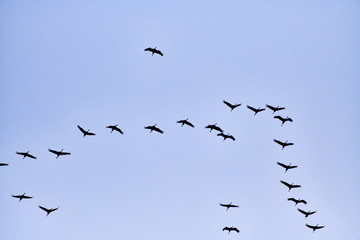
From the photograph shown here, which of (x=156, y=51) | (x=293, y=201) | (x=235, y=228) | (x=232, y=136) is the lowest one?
(x=235, y=228)

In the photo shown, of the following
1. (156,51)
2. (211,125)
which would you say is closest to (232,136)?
(211,125)

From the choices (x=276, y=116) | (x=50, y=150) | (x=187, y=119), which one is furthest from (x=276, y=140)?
(x=50, y=150)

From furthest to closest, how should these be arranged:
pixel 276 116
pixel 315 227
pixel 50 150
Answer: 1. pixel 315 227
2. pixel 276 116
3. pixel 50 150

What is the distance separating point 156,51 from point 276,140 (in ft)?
104

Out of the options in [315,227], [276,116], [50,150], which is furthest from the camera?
[315,227]

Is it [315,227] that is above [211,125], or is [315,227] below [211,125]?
below

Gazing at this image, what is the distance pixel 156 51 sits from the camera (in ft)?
342

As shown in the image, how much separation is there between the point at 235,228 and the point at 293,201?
14.1 meters

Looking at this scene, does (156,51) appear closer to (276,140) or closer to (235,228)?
(276,140)

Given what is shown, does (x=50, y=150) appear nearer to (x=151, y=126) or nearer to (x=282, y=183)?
(x=151, y=126)

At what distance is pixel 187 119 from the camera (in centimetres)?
10306

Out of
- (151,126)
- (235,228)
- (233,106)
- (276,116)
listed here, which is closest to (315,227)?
(235,228)

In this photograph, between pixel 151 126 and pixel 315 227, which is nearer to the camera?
pixel 151 126

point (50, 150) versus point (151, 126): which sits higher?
point (151, 126)
